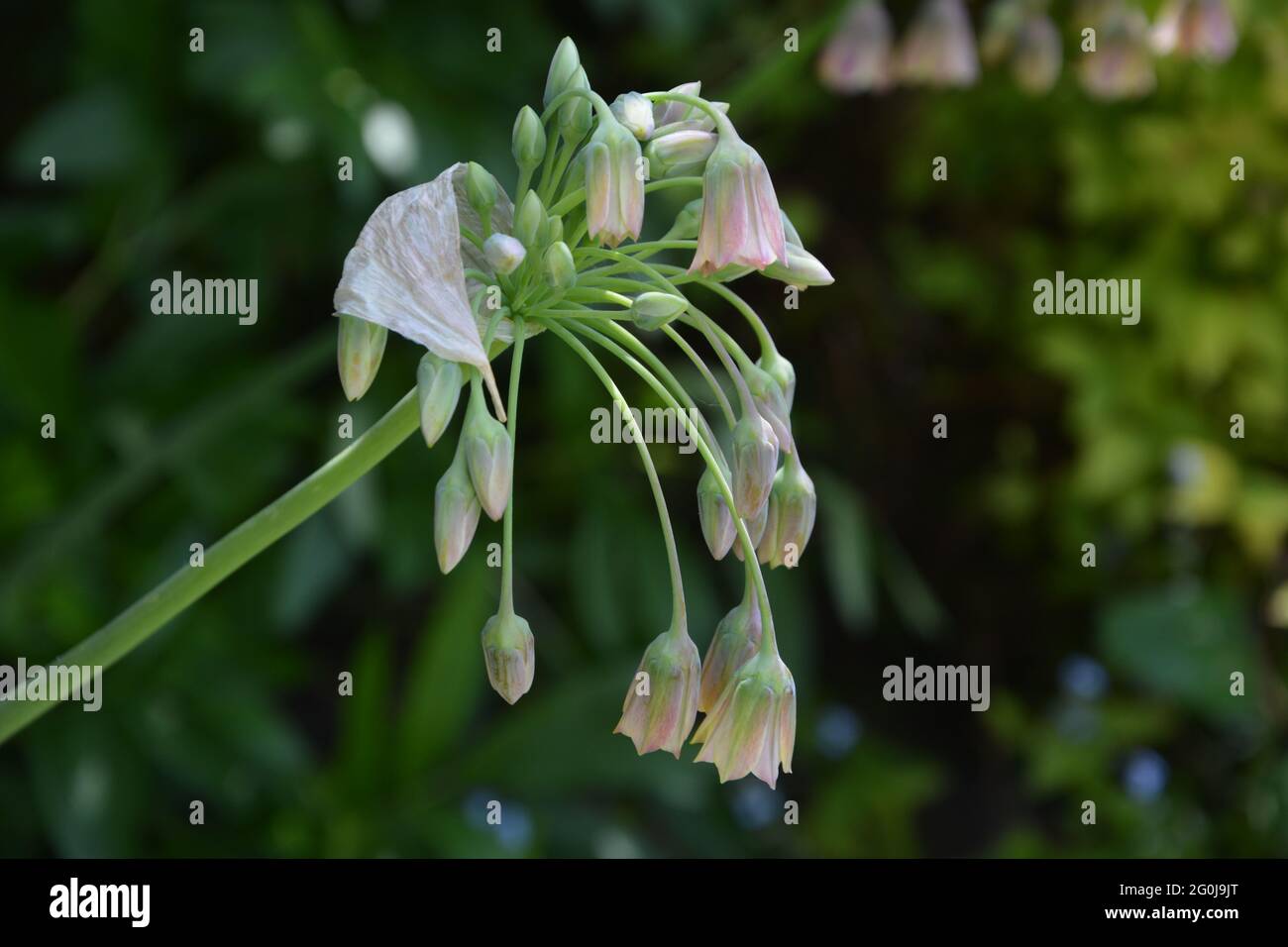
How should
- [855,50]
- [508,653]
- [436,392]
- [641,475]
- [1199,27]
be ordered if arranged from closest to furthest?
[436,392] < [508,653] < [1199,27] < [855,50] < [641,475]

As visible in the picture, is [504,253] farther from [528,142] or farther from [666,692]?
[666,692]

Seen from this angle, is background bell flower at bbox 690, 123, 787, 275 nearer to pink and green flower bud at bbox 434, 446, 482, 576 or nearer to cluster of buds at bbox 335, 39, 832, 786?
cluster of buds at bbox 335, 39, 832, 786

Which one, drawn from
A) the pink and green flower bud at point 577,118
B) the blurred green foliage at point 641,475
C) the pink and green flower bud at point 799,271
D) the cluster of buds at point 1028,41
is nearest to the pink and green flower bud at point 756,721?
the pink and green flower bud at point 799,271

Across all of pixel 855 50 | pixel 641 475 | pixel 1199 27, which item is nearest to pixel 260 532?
pixel 855 50

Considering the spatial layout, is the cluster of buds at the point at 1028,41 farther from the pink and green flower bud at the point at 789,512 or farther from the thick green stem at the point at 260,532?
the thick green stem at the point at 260,532

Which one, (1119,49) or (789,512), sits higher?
(1119,49)

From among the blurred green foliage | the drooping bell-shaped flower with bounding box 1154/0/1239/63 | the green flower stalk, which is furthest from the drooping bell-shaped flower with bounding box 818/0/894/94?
the green flower stalk
